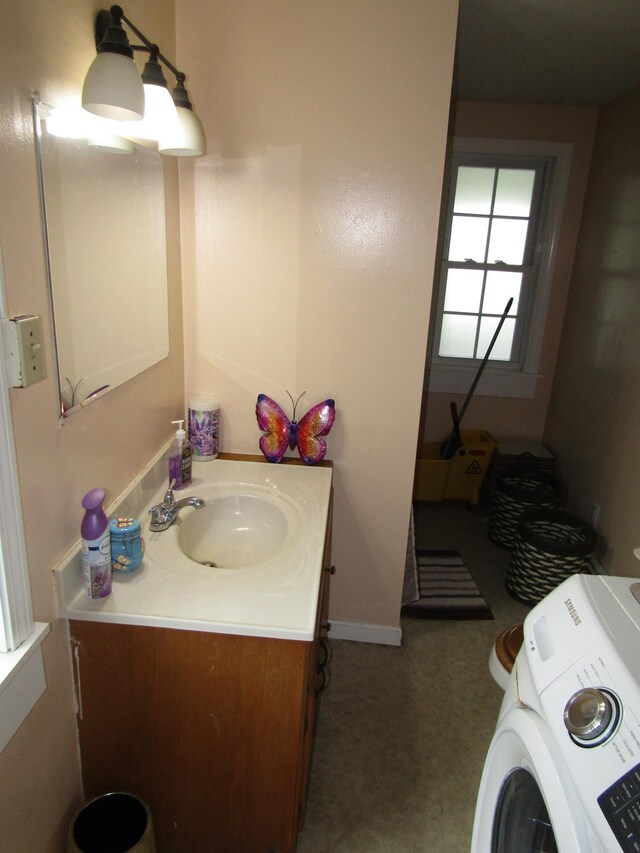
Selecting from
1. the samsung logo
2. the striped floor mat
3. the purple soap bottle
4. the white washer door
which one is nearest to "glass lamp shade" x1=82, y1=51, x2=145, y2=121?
the purple soap bottle

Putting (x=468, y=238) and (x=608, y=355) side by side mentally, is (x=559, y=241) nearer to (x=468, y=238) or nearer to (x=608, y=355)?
(x=468, y=238)

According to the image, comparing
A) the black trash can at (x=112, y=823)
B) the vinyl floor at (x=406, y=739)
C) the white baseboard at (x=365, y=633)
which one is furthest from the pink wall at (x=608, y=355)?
the black trash can at (x=112, y=823)

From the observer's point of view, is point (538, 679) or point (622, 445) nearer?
point (538, 679)

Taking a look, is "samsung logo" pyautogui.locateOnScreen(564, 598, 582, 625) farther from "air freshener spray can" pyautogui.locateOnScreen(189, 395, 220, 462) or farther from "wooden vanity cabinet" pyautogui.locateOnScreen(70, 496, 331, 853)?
"air freshener spray can" pyautogui.locateOnScreen(189, 395, 220, 462)

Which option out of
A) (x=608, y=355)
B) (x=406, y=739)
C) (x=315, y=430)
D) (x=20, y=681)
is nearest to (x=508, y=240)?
(x=608, y=355)

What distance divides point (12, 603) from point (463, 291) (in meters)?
3.15

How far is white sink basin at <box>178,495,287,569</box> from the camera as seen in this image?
60.9 inches

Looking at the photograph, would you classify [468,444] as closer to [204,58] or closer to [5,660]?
[204,58]

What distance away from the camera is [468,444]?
137 inches

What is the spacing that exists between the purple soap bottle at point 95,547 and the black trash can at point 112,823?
1.51 ft

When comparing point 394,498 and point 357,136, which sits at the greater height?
point 357,136

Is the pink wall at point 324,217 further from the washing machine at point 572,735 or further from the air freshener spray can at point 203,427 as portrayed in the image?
the washing machine at point 572,735

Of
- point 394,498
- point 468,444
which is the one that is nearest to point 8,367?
point 394,498

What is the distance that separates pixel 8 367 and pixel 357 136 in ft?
4.20
